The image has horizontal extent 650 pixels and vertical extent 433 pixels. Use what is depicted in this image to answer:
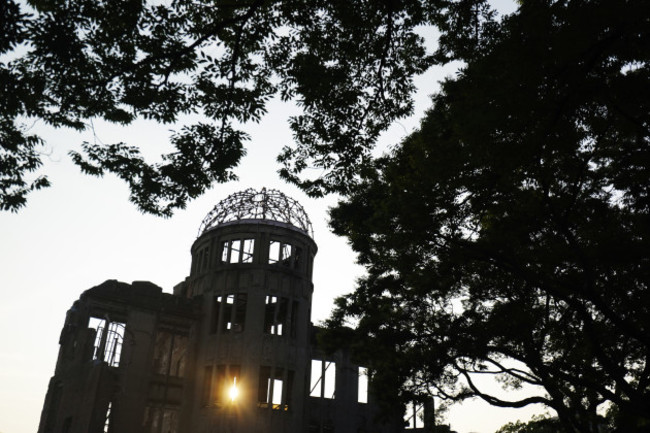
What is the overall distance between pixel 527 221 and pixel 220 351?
757 inches

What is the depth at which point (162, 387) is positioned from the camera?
2647 cm

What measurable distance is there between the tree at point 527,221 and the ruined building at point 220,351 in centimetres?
852

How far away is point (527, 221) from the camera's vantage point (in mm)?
13594

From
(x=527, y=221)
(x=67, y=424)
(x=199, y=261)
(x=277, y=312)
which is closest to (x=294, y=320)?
(x=277, y=312)

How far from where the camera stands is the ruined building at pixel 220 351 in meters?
24.9

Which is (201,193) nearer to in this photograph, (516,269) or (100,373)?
(516,269)

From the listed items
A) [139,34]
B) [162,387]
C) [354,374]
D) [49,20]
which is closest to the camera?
[49,20]

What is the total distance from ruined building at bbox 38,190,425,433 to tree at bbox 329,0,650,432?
852cm

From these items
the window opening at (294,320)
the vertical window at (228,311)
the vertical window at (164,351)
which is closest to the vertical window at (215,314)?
the vertical window at (228,311)

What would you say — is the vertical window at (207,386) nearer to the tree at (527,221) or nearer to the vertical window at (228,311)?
the vertical window at (228,311)

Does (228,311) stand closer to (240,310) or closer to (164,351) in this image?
(240,310)

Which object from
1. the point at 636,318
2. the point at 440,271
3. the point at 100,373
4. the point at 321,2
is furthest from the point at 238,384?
the point at 321,2

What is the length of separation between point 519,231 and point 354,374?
2114 cm

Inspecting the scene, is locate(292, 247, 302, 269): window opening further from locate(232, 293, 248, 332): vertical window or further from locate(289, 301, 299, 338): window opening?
locate(232, 293, 248, 332): vertical window
